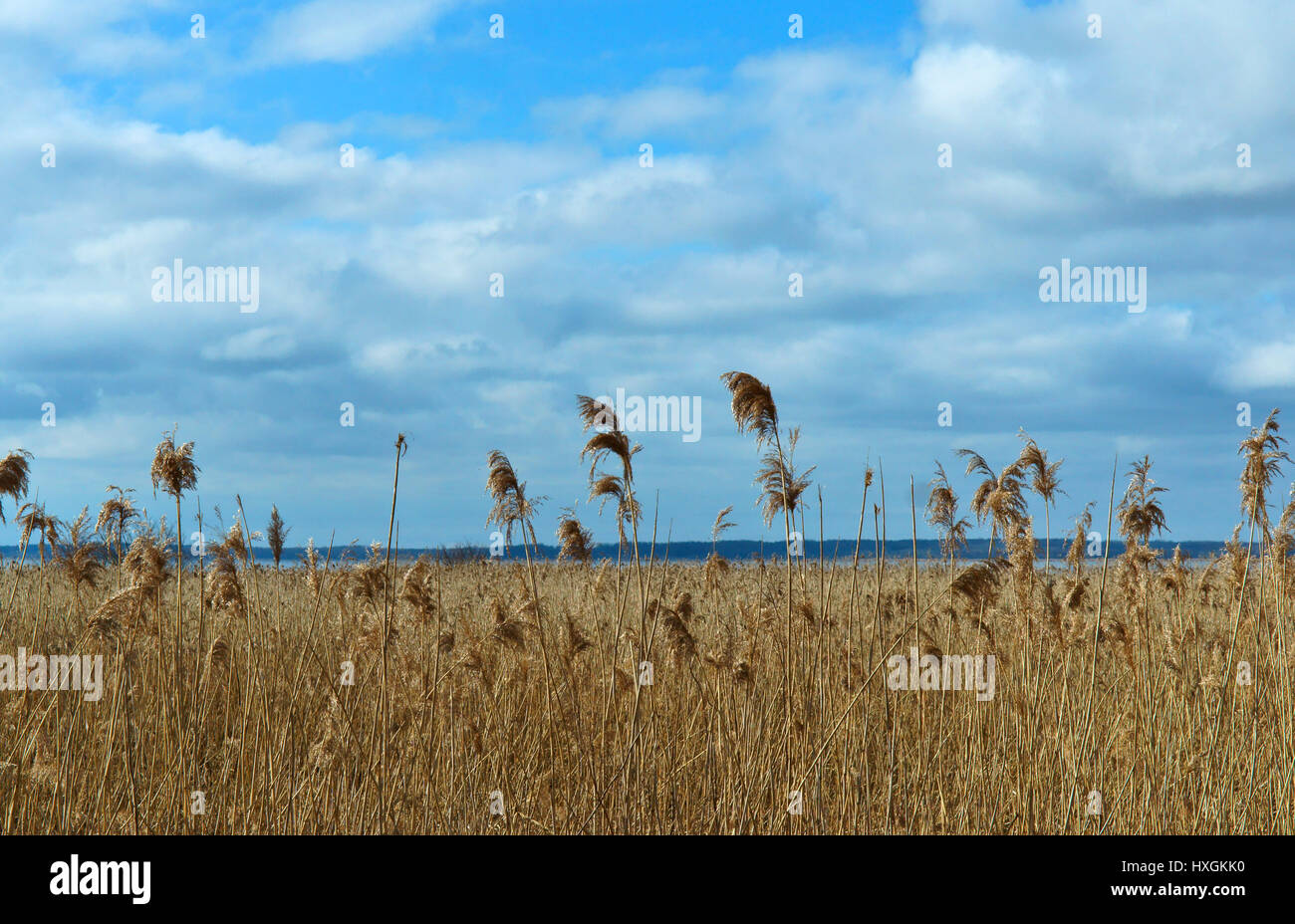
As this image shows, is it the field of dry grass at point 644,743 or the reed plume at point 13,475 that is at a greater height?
the reed plume at point 13,475

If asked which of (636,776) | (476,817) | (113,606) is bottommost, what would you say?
(476,817)

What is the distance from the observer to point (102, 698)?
20.2 feet

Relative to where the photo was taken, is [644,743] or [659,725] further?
[659,725]

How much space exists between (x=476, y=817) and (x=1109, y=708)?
4.82 meters

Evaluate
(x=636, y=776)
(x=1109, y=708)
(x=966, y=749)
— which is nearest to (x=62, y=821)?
(x=636, y=776)

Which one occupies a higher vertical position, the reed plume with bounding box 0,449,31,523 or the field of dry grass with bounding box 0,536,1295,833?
the reed plume with bounding box 0,449,31,523

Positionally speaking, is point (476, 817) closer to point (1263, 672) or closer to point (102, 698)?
point (102, 698)

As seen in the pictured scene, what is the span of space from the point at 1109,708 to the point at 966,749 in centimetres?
169

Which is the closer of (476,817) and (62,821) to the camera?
(62,821)
